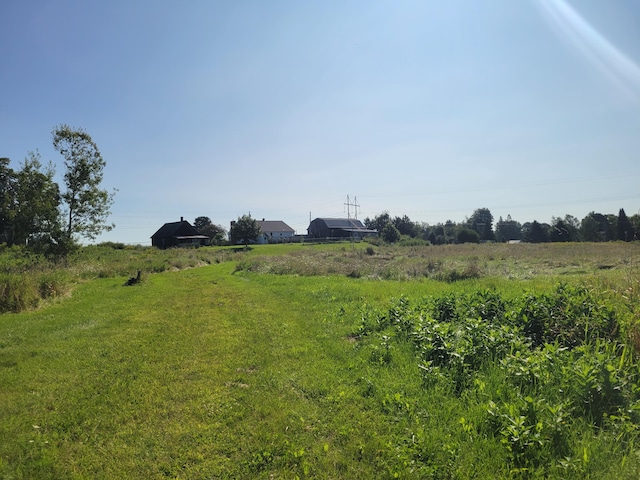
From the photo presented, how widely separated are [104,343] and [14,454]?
4.29 m

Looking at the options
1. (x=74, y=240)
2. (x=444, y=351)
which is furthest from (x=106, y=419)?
(x=74, y=240)

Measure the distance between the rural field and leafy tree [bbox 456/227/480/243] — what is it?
81.9m

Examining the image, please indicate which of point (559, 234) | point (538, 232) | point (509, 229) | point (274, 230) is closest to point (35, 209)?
point (274, 230)

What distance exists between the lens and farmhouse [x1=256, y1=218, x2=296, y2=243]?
92.2m

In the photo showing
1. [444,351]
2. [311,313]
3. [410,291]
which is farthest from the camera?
[410,291]

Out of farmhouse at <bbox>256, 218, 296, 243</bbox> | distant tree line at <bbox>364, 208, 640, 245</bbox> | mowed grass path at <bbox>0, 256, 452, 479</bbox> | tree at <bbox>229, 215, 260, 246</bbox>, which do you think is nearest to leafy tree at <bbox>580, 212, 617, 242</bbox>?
distant tree line at <bbox>364, 208, 640, 245</bbox>

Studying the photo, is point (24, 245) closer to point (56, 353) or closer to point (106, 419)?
point (56, 353)

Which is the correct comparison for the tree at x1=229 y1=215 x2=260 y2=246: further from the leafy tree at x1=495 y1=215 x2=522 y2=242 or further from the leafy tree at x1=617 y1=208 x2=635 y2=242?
the leafy tree at x1=495 y1=215 x2=522 y2=242

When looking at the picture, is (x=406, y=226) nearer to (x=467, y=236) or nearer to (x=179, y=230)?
(x=467, y=236)

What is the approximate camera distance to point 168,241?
73375mm

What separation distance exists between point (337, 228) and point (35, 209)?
69587 mm

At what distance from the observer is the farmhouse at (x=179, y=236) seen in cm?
7181

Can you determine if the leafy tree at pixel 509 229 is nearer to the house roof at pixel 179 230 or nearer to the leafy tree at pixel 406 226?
the leafy tree at pixel 406 226

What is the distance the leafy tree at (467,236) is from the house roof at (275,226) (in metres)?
47.8
